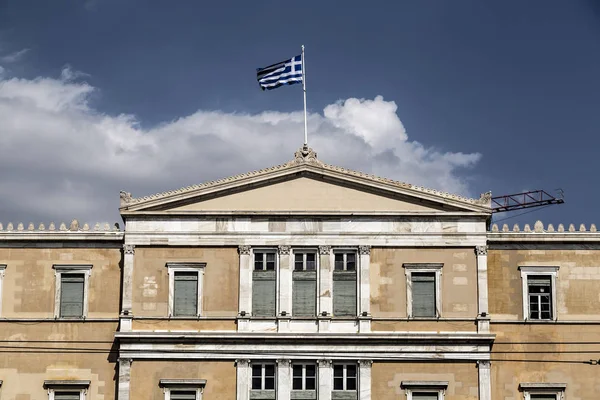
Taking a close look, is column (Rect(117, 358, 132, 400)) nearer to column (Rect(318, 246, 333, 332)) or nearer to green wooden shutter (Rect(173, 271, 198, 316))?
green wooden shutter (Rect(173, 271, 198, 316))

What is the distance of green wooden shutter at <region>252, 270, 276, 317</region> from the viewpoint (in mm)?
47781

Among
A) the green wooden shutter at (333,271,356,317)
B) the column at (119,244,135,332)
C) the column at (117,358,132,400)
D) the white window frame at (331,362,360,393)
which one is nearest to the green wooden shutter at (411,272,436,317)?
the green wooden shutter at (333,271,356,317)

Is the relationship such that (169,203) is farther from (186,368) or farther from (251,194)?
(186,368)

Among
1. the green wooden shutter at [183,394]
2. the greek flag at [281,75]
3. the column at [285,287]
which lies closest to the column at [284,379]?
the column at [285,287]

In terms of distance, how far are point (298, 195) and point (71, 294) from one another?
10.2m

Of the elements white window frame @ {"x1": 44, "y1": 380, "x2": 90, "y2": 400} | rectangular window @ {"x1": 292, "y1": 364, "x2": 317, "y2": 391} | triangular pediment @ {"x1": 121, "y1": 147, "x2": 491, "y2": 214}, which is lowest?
white window frame @ {"x1": 44, "y1": 380, "x2": 90, "y2": 400}

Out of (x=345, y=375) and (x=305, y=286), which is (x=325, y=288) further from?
(x=345, y=375)

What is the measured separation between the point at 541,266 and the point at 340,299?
27.5ft

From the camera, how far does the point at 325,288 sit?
157 ft

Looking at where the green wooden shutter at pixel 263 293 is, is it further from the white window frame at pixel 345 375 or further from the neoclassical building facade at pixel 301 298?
the white window frame at pixel 345 375

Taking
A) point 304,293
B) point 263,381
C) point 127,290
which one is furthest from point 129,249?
point 263,381

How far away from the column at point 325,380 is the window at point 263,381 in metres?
1.88

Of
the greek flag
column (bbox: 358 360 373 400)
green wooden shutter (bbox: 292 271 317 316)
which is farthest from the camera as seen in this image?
the greek flag

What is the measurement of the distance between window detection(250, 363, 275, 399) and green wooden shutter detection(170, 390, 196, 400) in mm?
2374
